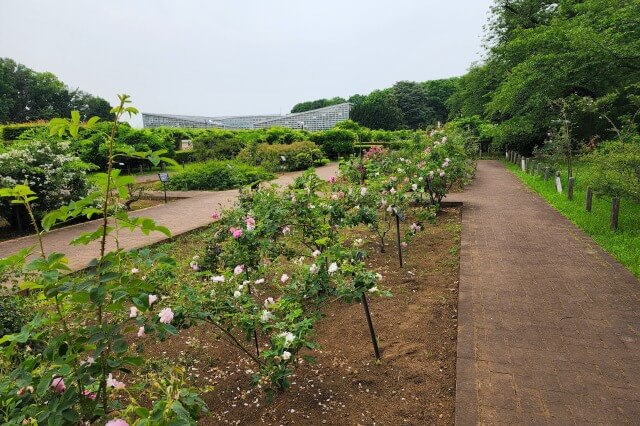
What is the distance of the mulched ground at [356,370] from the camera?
8.36ft

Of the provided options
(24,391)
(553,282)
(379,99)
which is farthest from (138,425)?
(379,99)

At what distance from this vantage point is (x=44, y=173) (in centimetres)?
812

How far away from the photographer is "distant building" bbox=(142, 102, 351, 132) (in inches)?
2111

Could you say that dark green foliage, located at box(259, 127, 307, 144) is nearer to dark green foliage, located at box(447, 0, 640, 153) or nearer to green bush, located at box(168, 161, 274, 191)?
green bush, located at box(168, 161, 274, 191)

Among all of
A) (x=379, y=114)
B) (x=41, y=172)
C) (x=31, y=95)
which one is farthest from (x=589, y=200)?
(x=31, y=95)

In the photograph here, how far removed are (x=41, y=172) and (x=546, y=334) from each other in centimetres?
848

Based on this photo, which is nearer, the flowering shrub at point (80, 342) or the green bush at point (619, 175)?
the flowering shrub at point (80, 342)

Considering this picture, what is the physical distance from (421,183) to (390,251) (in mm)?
2092

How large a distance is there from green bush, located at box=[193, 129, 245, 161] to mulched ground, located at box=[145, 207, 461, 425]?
1686 cm

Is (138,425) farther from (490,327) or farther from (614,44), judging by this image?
(614,44)

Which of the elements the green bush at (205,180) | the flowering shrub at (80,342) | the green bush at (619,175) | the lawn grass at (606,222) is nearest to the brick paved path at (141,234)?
the green bush at (205,180)

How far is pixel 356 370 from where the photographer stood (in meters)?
2.99

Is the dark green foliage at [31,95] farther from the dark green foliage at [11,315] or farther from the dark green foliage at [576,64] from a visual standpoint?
the dark green foliage at [11,315]

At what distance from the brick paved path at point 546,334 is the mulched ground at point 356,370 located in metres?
0.18
